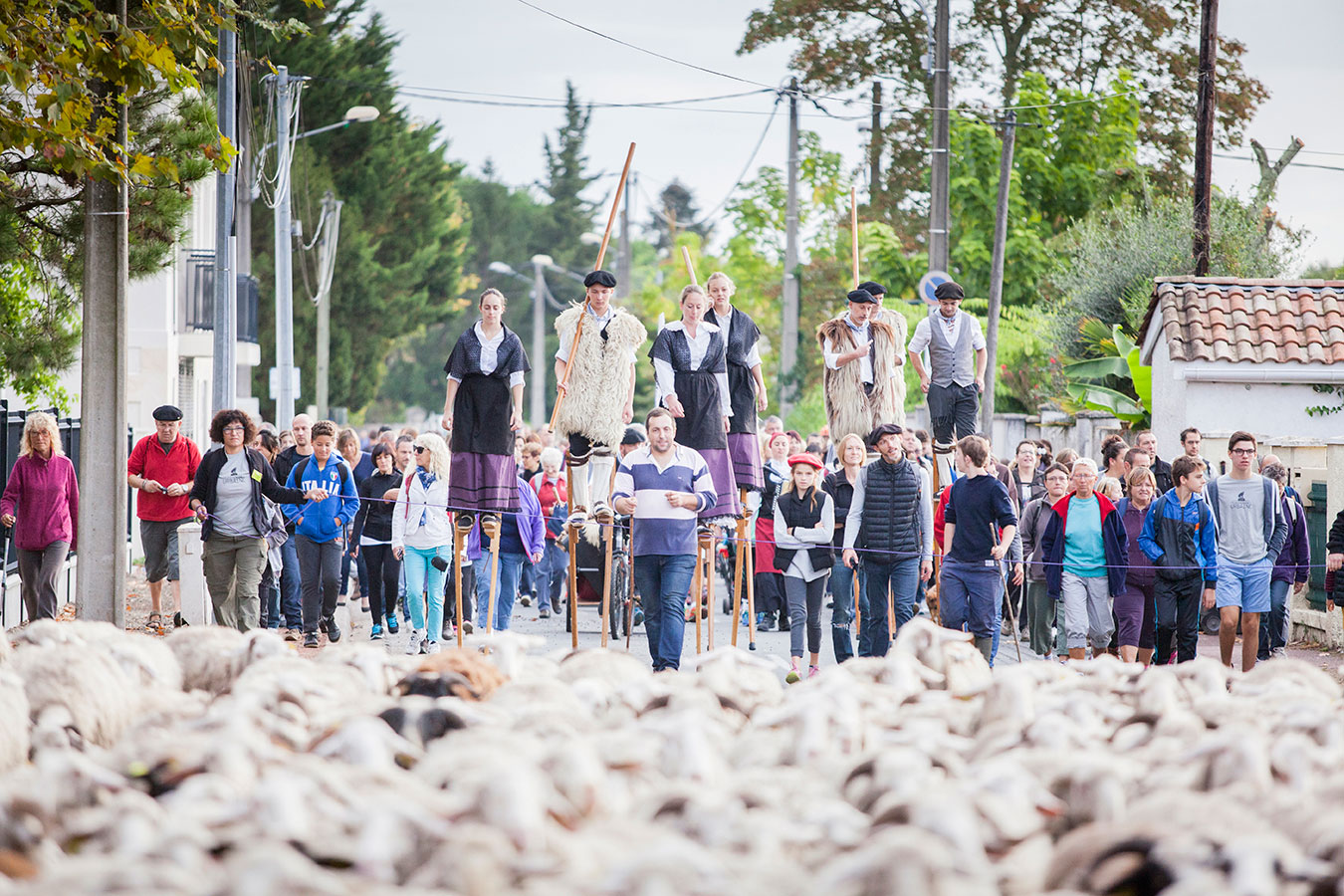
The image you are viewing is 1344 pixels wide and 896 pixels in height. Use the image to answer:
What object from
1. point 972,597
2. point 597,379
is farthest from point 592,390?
point 972,597

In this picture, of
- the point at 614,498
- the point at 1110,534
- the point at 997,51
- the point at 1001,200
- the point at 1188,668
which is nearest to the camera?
the point at 1188,668

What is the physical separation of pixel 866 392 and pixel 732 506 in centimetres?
205

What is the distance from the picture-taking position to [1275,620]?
43.3ft

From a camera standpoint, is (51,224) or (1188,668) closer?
(1188,668)

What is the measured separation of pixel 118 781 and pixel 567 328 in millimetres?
7652

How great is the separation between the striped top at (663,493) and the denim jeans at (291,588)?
4293mm

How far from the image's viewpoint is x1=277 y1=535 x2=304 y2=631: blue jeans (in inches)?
555

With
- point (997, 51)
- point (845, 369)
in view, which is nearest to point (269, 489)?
point (845, 369)

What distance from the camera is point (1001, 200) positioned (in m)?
28.5

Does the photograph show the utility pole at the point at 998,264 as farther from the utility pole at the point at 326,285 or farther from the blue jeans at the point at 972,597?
the utility pole at the point at 326,285

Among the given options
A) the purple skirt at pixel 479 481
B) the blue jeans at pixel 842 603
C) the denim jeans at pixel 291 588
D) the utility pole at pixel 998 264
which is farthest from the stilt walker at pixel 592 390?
the utility pole at pixel 998 264

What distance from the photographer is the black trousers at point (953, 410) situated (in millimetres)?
13773

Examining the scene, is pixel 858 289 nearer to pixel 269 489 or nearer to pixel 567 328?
pixel 567 328

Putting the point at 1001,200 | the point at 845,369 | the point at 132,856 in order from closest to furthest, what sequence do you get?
the point at 132,856 < the point at 845,369 < the point at 1001,200
